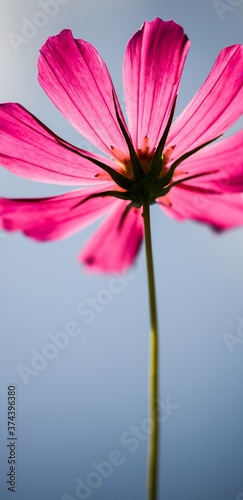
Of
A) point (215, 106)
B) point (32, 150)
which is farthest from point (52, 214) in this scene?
point (215, 106)

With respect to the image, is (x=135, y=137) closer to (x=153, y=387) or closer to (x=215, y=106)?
(x=215, y=106)

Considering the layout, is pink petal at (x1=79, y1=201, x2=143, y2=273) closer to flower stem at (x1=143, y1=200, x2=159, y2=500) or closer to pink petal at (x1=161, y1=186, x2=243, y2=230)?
pink petal at (x1=161, y1=186, x2=243, y2=230)

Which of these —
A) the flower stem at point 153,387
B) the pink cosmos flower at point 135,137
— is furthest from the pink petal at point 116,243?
the flower stem at point 153,387

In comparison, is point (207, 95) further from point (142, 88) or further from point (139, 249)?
point (139, 249)

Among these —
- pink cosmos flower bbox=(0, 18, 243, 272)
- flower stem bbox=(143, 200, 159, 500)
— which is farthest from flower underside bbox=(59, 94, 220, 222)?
flower stem bbox=(143, 200, 159, 500)

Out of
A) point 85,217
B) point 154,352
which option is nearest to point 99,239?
point 85,217

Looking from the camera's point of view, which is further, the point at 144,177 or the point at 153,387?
the point at 144,177

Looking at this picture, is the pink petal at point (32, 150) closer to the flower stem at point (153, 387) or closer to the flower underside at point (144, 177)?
the flower underside at point (144, 177)
